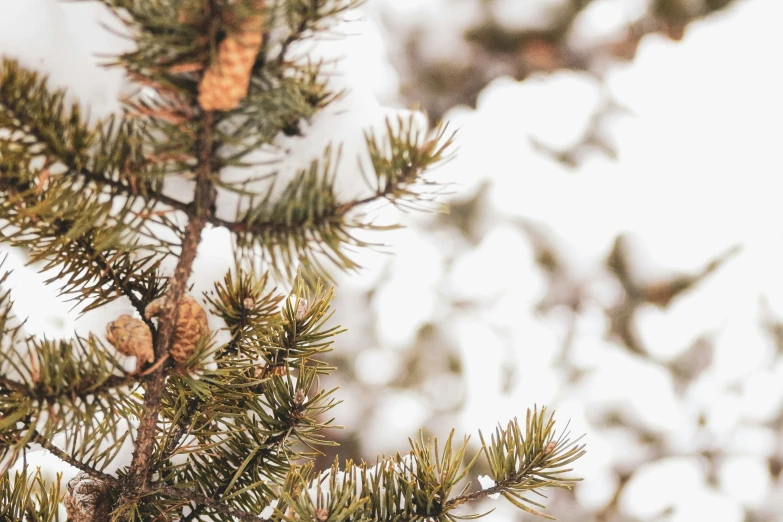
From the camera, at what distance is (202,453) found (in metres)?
0.39

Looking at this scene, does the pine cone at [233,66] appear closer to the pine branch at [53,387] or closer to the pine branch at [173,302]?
the pine branch at [173,302]

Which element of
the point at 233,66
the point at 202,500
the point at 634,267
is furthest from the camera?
the point at 634,267

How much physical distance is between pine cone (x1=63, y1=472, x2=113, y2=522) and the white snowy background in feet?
3.18

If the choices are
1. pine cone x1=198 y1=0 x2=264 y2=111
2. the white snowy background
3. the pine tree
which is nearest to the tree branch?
the pine tree

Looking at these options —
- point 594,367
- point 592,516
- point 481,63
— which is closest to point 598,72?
point 481,63

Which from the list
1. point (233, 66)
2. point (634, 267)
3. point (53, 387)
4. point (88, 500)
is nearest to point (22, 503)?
point (88, 500)

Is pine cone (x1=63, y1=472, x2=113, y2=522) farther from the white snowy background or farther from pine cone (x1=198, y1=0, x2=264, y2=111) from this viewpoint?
the white snowy background

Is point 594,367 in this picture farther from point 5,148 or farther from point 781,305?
point 5,148

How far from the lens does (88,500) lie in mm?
334

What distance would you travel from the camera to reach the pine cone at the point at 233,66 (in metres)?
0.21

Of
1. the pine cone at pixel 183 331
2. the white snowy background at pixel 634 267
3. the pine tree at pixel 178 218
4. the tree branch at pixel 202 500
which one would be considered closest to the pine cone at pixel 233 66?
the pine tree at pixel 178 218

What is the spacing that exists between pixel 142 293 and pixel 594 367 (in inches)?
48.1

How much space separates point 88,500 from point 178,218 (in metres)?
0.19

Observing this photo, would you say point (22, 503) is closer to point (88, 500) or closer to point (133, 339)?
point (88, 500)
